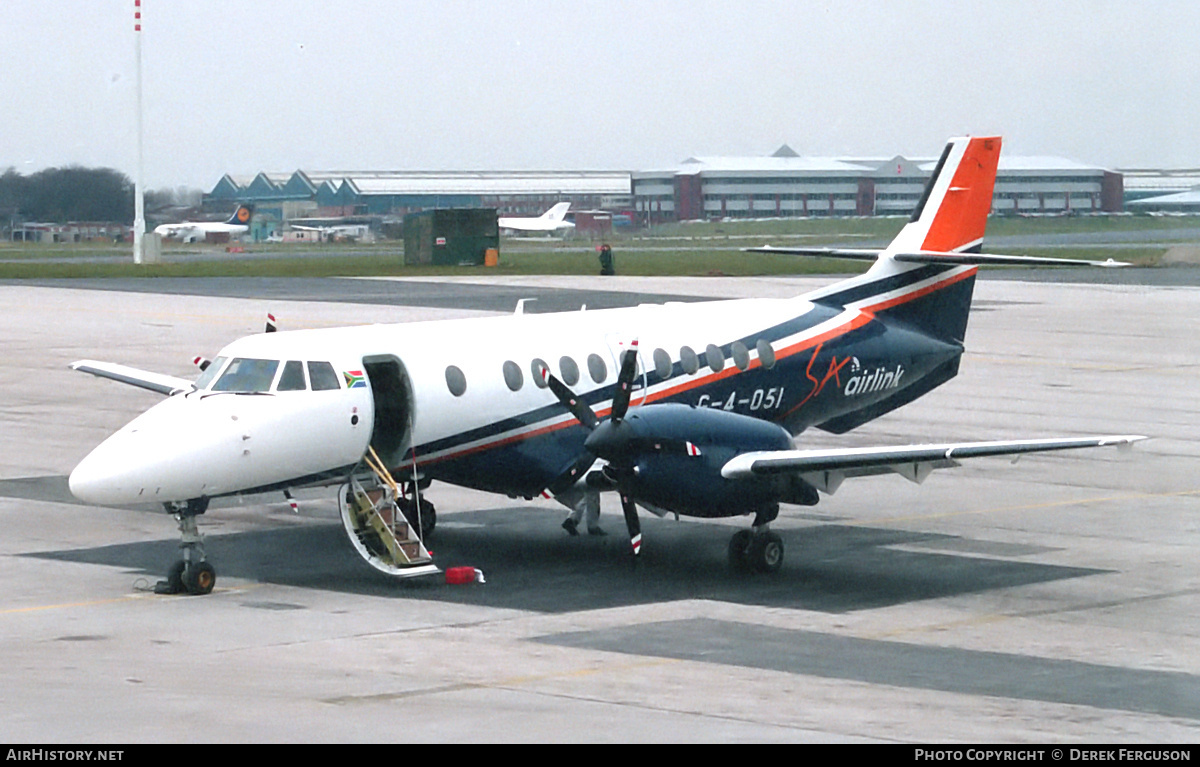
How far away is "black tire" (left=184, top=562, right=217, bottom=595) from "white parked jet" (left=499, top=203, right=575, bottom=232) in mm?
86424

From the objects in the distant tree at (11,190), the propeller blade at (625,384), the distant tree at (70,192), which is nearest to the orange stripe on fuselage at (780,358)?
the propeller blade at (625,384)

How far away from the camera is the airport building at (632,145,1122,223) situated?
28953mm

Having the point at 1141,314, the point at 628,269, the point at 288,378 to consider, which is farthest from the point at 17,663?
the point at 628,269

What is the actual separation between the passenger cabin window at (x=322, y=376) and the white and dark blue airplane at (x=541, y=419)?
0.07ft

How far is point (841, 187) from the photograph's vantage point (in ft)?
135

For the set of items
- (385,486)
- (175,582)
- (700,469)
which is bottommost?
(175,582)

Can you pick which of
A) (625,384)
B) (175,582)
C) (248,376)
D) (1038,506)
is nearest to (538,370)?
(625,384)

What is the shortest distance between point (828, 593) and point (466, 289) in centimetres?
4772

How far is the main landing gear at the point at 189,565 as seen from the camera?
18.2 metres

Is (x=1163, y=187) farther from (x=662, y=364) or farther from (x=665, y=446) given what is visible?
(x=665, y=446)

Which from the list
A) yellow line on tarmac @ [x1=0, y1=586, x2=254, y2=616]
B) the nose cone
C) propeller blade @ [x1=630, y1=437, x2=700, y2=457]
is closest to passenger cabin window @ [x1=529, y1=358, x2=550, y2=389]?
propeller blade @ [x1=630, y1=437, x2=700, y2=457]

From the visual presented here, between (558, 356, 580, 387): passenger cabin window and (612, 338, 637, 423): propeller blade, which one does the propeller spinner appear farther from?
(558, 356, 580, 387): passenger cabin window

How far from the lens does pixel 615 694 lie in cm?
1365

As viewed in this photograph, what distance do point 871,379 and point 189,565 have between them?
10283mm
